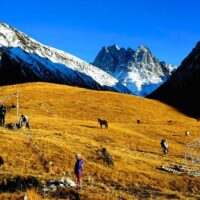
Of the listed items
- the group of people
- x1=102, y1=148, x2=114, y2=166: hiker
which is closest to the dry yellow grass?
x1=102, y1=148, x2=114, y2=166: hiker

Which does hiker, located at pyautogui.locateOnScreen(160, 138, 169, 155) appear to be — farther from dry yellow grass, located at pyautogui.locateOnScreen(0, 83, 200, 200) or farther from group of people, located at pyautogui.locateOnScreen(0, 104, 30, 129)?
group of people, located at pyautogui.locateOnScreen(0, 104, 30, 129)

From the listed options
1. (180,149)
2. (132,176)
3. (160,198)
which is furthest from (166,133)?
(160,198)

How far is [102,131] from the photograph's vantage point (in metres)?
74.2

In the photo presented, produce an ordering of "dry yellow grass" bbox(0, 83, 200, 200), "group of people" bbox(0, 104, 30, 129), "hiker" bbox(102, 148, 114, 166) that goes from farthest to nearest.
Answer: "group of people" bbox(0, 104, 30, 129) < "hiker" bbox(102, 148, 114, 166) < "dry yellow grass" bbox(0, 83, 200, 200)

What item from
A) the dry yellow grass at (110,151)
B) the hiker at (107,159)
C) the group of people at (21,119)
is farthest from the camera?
the group of people at (21,119)

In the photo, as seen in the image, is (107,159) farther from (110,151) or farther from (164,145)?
(164,145)

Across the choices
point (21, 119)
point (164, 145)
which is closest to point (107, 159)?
point (164, 145)

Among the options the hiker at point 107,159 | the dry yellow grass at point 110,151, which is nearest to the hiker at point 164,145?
the dry yellow grass at point 110,151

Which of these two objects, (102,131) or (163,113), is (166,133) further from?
(163,113)

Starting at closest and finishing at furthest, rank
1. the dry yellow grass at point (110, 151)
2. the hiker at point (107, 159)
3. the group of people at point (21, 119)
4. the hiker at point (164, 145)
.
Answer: the dry yellow grass at point (110, 151)
the hiker at point (107, 159)
the group of people at point (21, 119)
the hiker at point (164, 145)

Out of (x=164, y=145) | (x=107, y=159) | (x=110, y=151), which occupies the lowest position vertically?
(x=107, y=159)

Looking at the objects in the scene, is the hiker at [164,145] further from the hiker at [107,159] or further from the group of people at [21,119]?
the group of people at [21,119]

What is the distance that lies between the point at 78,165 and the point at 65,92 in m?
113

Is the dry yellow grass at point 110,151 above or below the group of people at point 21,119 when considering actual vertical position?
below
